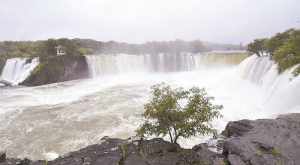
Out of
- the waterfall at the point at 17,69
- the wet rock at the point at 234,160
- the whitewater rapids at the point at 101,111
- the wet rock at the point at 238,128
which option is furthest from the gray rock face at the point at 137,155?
the waterfall at the point at 17,69

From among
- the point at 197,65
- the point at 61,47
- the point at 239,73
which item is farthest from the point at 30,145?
the point at 197,65

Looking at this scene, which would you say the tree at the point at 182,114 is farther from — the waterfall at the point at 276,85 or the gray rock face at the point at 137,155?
the waterfall at the point at 276,85

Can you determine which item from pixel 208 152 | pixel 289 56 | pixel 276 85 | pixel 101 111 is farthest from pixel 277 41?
pixel 208 152

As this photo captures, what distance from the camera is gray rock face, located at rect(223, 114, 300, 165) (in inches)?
234

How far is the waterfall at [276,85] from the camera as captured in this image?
12.0 meters

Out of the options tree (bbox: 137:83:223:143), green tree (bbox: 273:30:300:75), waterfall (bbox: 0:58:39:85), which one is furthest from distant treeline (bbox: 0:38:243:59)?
tree (bbox: 137:83:223:143)

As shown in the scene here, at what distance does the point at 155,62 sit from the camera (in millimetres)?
43688

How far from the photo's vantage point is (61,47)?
40438mm

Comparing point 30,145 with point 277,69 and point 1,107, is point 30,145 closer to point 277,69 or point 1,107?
point 1,107

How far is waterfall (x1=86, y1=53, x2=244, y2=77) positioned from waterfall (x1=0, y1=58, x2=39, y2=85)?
10359mm

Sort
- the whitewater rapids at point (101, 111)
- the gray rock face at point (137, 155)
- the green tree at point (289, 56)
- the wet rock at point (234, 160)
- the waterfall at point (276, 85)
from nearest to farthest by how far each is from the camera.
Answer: the wet rock at point (234, 160), the gray rock face at point (137, 155), the whitewater rapids at point (101, 111), the waterfall at point (276, 85), the green tree at point (289, 56)

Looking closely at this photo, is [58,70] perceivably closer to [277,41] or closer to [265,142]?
[277,41]

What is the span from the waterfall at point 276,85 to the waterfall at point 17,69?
3153cm

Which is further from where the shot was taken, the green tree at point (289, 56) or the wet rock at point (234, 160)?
the green tree at point (289, 56)
